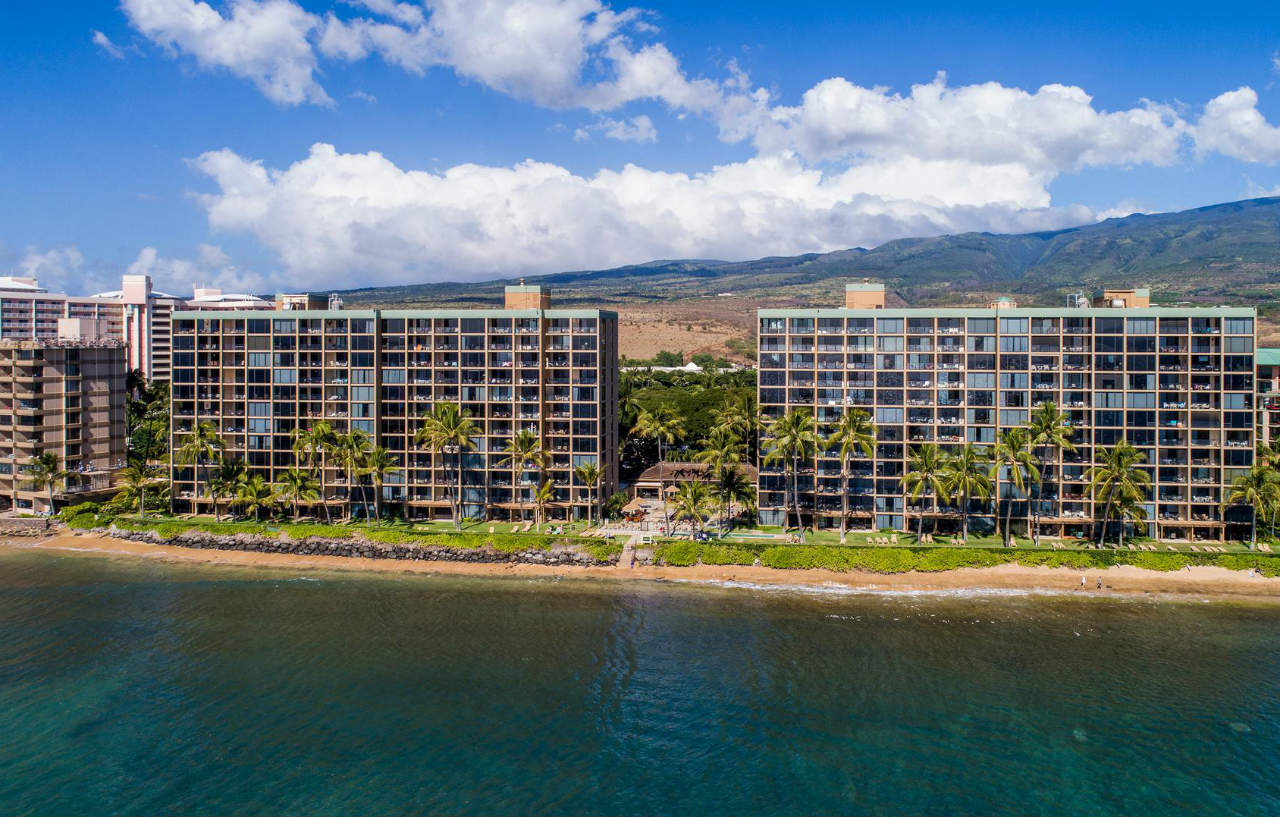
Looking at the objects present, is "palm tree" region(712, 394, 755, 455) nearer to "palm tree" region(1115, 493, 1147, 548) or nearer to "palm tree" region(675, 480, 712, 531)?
"palm tree" region(675, 480, 712, 531)

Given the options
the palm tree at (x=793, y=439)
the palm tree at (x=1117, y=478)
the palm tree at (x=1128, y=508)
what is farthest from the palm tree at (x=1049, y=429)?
the palm tree at (x=793, y=439)

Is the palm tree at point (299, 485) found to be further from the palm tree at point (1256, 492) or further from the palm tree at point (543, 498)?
the palm tree at point (1256, 492)

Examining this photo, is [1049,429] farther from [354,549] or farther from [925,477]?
[354,549]

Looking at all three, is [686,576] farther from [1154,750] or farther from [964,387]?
[1154,750]

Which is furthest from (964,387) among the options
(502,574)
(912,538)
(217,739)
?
(217,739)

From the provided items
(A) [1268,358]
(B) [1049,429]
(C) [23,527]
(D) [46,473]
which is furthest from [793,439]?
(C) [23,527]
